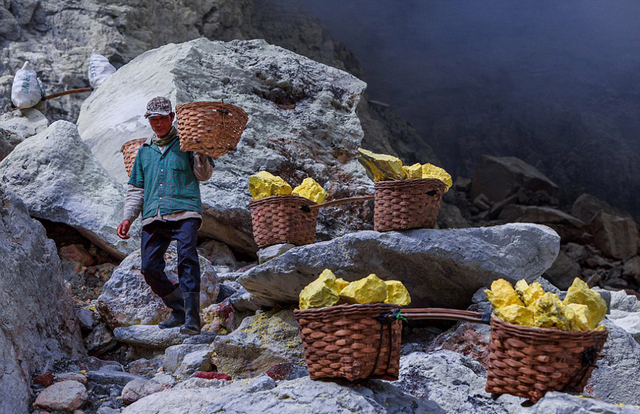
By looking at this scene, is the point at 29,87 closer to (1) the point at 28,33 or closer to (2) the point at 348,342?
(1) the point at 28,33

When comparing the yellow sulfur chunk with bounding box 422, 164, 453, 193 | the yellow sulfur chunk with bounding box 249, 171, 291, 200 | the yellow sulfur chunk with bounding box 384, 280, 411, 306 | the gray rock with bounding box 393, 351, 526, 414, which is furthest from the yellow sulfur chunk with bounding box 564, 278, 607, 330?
the yellow sulfur chunk with bounding box 249, 171, 291, 200

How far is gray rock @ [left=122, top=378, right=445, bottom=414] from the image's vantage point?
247cm

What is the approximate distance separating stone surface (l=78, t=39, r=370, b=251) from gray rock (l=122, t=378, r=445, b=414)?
2936 millimetres

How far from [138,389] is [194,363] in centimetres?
43

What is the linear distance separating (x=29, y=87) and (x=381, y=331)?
618 cm

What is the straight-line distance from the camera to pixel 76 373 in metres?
3.46

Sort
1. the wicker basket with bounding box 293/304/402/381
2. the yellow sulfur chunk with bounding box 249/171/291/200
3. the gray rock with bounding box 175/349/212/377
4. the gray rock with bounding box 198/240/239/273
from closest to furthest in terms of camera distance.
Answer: the wicker basket with bounding box 293/304/402/381, the gray rock with bounding box 175/349/212/377, the yellow sulfur chunk with bounding box 249/171/291/200, the gray rock with bounding box 198/240/239/273

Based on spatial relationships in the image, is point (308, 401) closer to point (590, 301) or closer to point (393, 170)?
point (590, 301)

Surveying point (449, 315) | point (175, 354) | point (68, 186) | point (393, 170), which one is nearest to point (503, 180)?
point (68, 186)

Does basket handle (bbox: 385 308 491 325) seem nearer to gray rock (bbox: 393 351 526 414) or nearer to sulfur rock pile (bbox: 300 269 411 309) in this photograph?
sulfur rock pile (bbox: 300 269 411 309)

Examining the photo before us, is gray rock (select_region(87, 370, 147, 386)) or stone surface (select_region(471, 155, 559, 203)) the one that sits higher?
gray rock (select_region(87, 370, 147, 386))

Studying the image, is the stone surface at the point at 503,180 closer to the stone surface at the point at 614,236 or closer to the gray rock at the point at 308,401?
the stone surface at the point at 614,236

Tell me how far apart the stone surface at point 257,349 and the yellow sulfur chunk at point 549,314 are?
5.28 ft

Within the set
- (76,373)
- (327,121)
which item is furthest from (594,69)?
(76,373)
